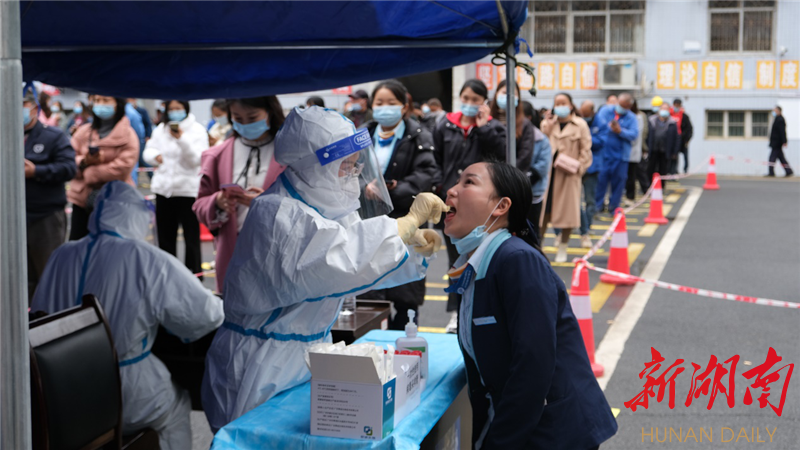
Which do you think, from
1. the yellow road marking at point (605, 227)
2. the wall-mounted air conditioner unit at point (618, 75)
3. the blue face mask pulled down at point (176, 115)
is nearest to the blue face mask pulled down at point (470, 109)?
the blue face mask pulled down at point (176, 115)

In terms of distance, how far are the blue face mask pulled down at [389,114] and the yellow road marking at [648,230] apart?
7631 millimetres

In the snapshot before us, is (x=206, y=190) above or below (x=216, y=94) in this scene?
below

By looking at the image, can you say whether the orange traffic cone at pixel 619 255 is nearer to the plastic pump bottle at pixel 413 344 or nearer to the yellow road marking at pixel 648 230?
the yellow road marking at pixel 648 230

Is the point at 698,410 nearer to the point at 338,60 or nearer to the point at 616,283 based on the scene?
the point at 338,60

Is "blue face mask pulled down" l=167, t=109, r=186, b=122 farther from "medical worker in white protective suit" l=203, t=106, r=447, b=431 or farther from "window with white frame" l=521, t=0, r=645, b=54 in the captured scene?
"window with white frame" l=521, t=0, r=645, b=54

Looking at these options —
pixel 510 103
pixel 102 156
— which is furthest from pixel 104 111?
pixel 510 103

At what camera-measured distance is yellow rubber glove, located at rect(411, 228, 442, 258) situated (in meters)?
3.17

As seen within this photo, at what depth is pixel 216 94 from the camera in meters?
4.81

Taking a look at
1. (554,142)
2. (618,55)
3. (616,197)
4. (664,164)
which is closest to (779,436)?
(554,142)

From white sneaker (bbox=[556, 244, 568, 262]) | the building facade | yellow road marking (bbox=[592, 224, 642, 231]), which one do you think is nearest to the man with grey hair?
yellow road marking (bbox=[592, 224, 642, 231])

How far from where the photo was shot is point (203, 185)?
5168 millimetres

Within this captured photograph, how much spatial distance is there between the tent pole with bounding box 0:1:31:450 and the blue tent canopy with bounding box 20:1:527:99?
65.8 inches

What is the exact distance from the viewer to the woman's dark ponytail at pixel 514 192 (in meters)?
2.84

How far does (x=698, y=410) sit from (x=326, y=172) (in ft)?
10.7
